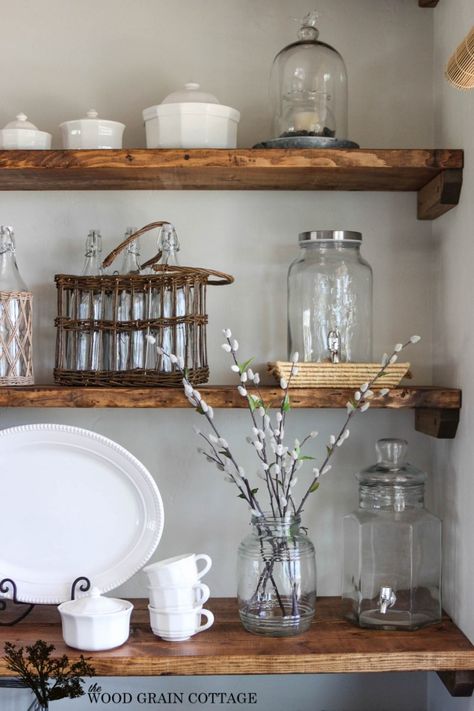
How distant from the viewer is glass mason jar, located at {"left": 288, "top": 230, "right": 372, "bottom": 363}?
5.55 ft

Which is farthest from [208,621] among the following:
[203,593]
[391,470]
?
[391,470]

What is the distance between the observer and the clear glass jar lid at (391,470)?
1.66 meters

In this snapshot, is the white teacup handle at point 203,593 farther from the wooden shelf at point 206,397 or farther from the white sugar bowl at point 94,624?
the wooden shelf at point 206,397

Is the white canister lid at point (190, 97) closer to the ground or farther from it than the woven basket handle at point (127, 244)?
farther from it

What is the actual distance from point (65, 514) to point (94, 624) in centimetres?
25

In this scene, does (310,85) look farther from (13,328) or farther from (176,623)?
(176,623)

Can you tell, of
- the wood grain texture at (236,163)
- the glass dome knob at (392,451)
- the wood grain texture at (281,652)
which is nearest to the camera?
the wood grain texture at (281,652)

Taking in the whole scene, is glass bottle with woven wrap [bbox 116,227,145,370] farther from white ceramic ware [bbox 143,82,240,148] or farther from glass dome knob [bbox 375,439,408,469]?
glass dome knob [bbox 375,439,408,469]

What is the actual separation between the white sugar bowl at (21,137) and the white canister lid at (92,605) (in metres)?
0.84

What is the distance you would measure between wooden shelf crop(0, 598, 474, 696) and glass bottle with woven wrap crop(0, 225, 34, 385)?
49 cm

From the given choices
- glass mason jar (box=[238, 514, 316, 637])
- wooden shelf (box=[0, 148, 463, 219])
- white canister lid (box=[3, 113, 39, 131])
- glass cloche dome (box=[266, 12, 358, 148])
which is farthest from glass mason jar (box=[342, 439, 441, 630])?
white canister lid (box=[3, 113, 39, 131])

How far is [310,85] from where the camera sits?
1.70m

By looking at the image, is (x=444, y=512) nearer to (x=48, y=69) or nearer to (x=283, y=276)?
(x=283, y=276)

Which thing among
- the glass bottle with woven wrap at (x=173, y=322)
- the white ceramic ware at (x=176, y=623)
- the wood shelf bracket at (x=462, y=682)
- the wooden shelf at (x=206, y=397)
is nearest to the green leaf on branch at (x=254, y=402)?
the wooden shelf at (x=206, y=397)
